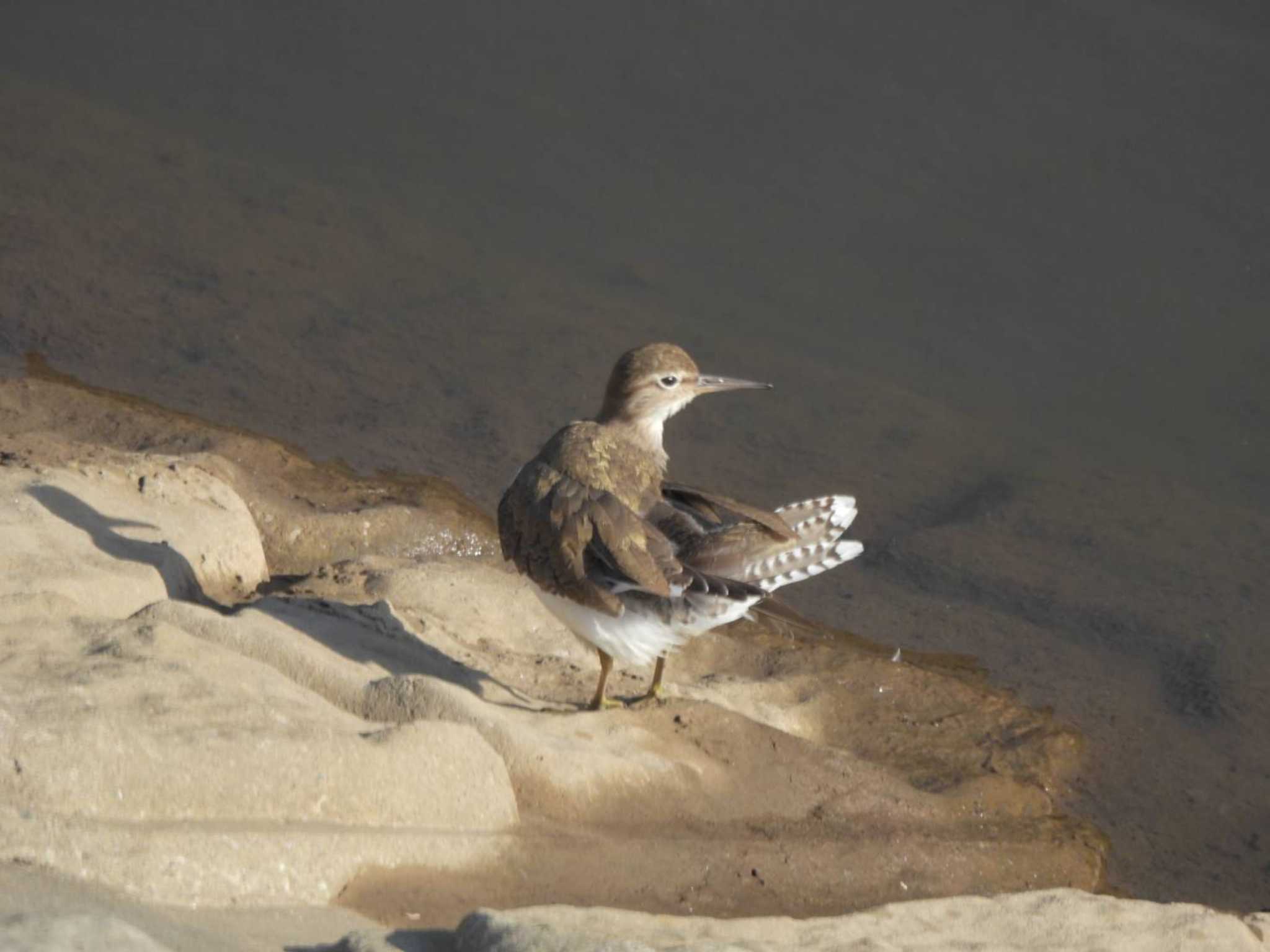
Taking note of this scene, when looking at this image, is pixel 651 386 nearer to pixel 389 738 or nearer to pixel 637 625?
pixel 637 625

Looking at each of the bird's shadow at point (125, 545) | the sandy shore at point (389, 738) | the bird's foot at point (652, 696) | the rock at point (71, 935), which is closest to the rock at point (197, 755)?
the sandy shore at point (389, 738)

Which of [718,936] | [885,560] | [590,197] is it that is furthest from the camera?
[590,197]

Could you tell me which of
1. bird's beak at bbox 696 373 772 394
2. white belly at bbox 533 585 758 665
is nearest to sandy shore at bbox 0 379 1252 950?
white belly at bbox 533 585 758 665

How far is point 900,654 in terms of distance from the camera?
6746 millimetres

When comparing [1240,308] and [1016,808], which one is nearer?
[1016,808]

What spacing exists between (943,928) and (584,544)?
5.27 feet

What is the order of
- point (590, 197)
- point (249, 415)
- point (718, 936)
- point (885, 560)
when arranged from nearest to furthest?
point (718, 936), point (885, 560), point (249, 415), point (590, 197)

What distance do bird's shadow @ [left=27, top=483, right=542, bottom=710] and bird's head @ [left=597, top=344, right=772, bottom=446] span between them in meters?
1.21

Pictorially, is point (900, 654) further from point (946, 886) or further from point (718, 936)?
point (718, 936)

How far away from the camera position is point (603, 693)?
17.7ft

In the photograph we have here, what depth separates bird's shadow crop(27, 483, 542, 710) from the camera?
5145 mm

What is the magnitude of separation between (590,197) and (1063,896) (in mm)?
6411

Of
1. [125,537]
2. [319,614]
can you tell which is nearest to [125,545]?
[125,537]

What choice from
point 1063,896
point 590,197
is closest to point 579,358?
point 590,197
